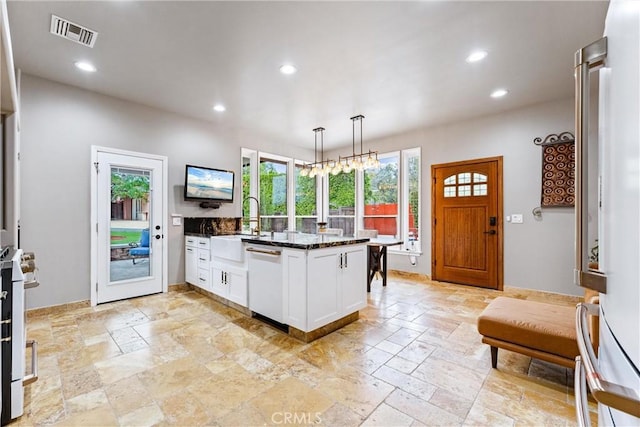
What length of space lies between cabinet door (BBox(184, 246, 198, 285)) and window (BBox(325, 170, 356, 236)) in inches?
135

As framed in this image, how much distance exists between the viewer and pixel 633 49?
561 mm

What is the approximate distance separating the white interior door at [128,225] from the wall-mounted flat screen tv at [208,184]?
0.36 meters

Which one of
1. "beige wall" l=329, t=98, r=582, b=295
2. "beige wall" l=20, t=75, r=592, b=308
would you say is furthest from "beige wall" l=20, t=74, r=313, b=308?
"beige wall" l=329, t=98, r=582, b=295

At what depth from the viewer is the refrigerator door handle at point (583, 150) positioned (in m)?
0.79

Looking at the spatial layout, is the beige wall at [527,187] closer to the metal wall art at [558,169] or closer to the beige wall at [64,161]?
the metal wall art at [558,169]

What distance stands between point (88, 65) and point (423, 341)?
175 inches

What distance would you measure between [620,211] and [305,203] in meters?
6.26

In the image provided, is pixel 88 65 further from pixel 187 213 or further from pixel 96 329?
pixel 96 329

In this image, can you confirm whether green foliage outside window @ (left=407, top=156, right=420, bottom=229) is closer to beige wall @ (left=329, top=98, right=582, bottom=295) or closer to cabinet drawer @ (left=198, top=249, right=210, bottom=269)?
beige wall @ (left=329, top=98, right=582, bottom=295)

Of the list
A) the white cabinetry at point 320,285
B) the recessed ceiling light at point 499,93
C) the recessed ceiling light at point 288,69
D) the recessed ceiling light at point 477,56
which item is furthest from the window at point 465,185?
the recessed ceiling light at point 288,69

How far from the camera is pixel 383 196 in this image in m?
6.02

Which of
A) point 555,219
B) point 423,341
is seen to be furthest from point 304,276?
point 555,219

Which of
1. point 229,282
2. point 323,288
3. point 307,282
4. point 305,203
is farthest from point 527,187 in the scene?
point 229,282

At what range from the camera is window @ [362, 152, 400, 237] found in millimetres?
5812
